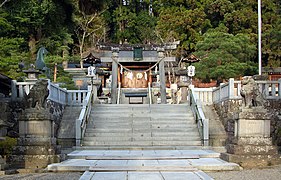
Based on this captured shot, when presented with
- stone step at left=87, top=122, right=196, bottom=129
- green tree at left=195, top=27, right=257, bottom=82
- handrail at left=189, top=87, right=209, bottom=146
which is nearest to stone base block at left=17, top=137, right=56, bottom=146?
stone step at left=87, top=122, right=196, bottom=129

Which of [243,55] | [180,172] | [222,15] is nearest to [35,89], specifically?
[180,172]

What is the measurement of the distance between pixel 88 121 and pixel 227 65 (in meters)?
15.8

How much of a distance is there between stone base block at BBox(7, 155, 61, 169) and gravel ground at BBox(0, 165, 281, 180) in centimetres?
71

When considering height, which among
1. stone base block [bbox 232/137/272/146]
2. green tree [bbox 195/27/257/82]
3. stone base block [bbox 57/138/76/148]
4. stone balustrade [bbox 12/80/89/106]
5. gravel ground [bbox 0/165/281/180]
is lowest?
stone base block [bbox 57/138/76/148]

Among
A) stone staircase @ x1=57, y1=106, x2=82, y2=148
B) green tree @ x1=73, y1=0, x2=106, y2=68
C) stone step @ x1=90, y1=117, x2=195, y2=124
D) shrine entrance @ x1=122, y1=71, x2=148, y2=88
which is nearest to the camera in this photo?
stone staircase @ x1=57, y1=106, x2=82, y2=148

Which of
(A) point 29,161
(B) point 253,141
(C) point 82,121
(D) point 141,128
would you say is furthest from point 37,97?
(D) point 141,128

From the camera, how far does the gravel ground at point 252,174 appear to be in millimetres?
7746

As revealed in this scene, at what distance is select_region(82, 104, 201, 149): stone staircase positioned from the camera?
45.0ft

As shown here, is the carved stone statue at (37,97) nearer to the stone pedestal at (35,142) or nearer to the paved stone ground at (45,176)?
the stone pedestal at (35,142)

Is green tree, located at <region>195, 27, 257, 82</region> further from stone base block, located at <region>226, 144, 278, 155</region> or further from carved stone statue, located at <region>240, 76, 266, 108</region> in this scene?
stone base block, located at <region>226, 144, 278, 155</region>

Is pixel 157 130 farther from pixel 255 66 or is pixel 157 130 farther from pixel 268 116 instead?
pixel 255 66

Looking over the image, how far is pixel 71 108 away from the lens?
56.3 feet

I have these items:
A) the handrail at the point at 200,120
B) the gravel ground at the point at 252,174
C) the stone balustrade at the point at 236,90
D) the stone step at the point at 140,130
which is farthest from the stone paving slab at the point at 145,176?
the stone balustrade at the point at 236,90

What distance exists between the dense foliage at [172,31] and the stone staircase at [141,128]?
14.6 ft
